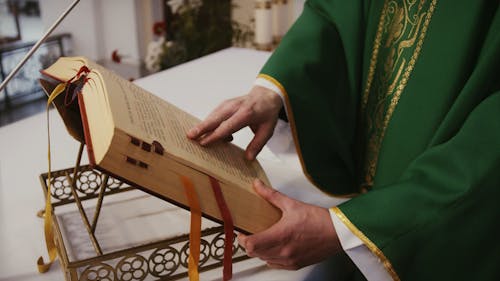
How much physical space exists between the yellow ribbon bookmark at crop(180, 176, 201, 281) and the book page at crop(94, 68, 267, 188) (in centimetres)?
3

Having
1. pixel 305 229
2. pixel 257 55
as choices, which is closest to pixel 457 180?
pixel 305 229

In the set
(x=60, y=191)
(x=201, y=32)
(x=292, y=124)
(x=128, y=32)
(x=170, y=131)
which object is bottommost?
(x=128, y=32)

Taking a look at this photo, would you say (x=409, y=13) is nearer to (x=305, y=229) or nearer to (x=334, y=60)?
(x=334, y=60)

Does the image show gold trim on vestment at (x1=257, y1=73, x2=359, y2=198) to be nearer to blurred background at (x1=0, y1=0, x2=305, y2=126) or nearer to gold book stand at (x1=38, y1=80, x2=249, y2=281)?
gold book stand at (x1=38, y1=80, x2=249, y2=281)

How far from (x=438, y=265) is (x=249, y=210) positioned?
0.90 feet

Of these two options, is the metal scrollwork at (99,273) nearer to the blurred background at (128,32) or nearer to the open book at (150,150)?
the open book at (150,150)

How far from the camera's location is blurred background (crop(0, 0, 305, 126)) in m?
3.34

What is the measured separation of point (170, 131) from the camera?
0.74 meters

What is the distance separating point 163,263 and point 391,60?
535 millimetres

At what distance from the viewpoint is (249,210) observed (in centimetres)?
72

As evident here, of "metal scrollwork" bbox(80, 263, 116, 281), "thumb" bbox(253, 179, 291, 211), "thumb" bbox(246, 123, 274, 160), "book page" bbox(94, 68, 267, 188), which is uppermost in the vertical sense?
"book page" bbox(94, 68, 267, 188)

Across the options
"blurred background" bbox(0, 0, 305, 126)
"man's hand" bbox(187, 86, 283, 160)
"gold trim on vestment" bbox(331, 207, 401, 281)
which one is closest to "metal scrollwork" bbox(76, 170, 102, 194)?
"man's hand" bbox(187, 86, 283, 160)

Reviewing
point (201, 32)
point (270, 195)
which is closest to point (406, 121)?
point (270, 195)

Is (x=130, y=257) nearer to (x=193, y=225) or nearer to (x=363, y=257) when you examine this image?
(x=193, y=225)
